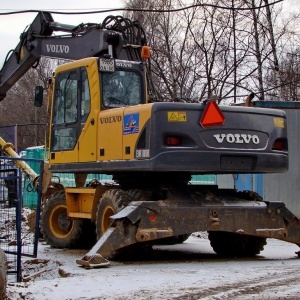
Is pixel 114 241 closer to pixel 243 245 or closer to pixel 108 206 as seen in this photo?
pixel 108 206

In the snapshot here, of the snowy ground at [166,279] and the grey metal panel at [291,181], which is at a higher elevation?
the grey metal panel at [291,181]

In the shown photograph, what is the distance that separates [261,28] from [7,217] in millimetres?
22393

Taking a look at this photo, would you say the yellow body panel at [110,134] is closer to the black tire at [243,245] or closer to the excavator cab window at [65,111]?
the excavator cab window at [65,111]

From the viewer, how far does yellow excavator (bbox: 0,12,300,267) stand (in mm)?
10688

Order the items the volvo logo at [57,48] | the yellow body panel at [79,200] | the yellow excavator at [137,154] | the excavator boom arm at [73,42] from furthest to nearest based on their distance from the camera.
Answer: the volvo logo at [57,48] < the excavator boom arm at [73,42] < the yellow body panel at [79,200] < the yellow excavator at [137,154]

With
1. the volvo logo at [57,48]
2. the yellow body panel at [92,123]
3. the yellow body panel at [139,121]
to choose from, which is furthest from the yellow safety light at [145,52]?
the volvo logo at [57,48]

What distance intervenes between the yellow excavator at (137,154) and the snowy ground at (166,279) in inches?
→ 18.7

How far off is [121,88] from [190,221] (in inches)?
115

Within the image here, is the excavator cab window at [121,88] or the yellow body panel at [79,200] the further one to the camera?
the yellow body panel at [79,200]

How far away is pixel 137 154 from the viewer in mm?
10906

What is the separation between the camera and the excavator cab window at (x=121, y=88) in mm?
12188

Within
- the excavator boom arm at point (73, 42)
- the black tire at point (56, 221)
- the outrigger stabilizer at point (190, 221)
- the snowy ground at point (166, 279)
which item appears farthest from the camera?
the black tire at point (56, 221)

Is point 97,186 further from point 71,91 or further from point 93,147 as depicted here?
point 71,91

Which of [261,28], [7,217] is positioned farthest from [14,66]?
[261,28]
